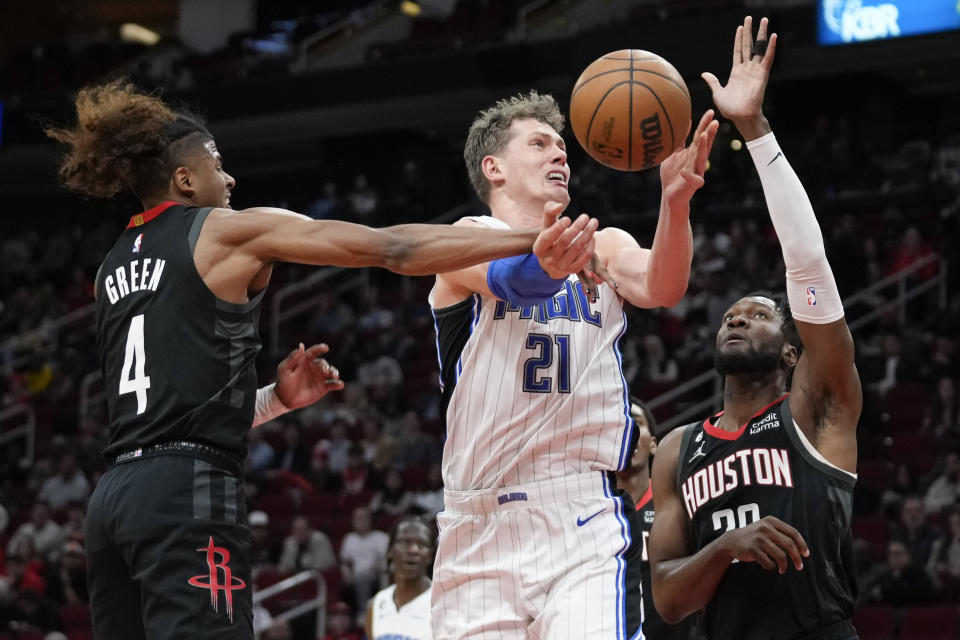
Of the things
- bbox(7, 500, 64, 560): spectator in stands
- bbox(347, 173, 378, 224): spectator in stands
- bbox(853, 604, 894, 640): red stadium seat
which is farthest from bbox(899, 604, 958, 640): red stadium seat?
bbox(347, 173, 378, 224): spectator in stands

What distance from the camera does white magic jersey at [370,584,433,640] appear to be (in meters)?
7.55

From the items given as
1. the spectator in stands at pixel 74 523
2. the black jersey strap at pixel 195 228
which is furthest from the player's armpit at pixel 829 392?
the spectator in stands at pixel 74 523

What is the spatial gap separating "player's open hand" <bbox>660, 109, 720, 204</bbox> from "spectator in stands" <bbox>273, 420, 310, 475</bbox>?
1149 cm

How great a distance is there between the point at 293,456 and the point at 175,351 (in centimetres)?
1174

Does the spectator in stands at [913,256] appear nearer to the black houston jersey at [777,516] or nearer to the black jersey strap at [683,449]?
the black jersey strap at [683,449]

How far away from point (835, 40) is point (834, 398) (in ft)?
43.8

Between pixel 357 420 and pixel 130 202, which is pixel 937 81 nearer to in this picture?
pixel 357 420

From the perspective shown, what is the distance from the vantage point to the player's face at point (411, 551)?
24.7ft

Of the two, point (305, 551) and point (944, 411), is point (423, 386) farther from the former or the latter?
point (944, 411)

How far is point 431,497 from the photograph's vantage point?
12.7m

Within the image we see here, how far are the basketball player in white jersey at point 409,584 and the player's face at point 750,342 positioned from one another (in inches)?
117

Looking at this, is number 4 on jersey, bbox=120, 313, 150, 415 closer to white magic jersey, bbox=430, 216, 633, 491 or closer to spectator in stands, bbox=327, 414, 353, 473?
white magic jersey, bbox=430, 216, 633, 491

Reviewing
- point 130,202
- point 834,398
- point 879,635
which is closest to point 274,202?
point 130,202

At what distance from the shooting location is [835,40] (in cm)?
1700
